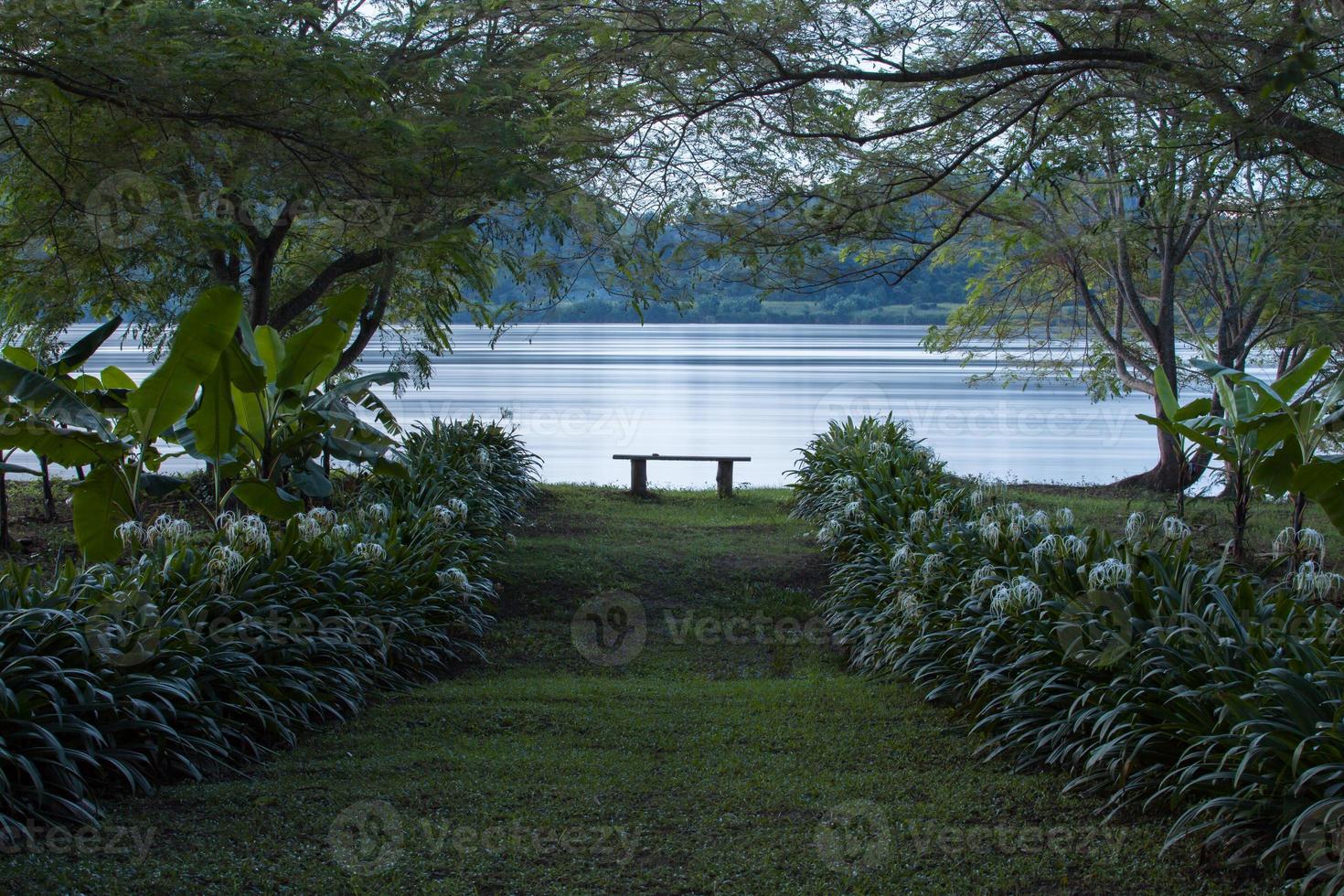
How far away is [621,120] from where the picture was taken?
6.17m

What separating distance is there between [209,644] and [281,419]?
254 centimetres

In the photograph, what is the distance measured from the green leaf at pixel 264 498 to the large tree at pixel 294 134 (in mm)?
2028

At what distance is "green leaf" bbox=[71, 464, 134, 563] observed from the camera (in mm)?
6184

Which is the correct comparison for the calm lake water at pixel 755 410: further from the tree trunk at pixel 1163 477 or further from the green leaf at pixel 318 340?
the green leaf at pixel 318 340

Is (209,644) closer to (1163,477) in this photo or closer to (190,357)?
(190,357)

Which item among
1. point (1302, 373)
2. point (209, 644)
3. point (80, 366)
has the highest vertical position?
point (80, 366)

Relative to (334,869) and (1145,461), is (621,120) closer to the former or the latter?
(334,869)

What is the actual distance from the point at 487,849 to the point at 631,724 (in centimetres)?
174

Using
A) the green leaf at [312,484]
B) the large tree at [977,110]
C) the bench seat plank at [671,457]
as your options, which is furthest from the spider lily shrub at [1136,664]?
the bench seat plank at [671,457]

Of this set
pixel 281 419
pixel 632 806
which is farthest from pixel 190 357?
pixel 632 806

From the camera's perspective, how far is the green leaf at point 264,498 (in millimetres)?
6277

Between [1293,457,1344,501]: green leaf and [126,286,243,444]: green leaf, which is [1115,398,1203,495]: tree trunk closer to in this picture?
[1293,457,1344,501]: green leaf

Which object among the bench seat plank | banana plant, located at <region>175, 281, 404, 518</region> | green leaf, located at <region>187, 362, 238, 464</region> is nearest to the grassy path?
banana plant, located at <region>175, 281, 404, 518</region>

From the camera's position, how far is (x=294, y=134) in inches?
259
